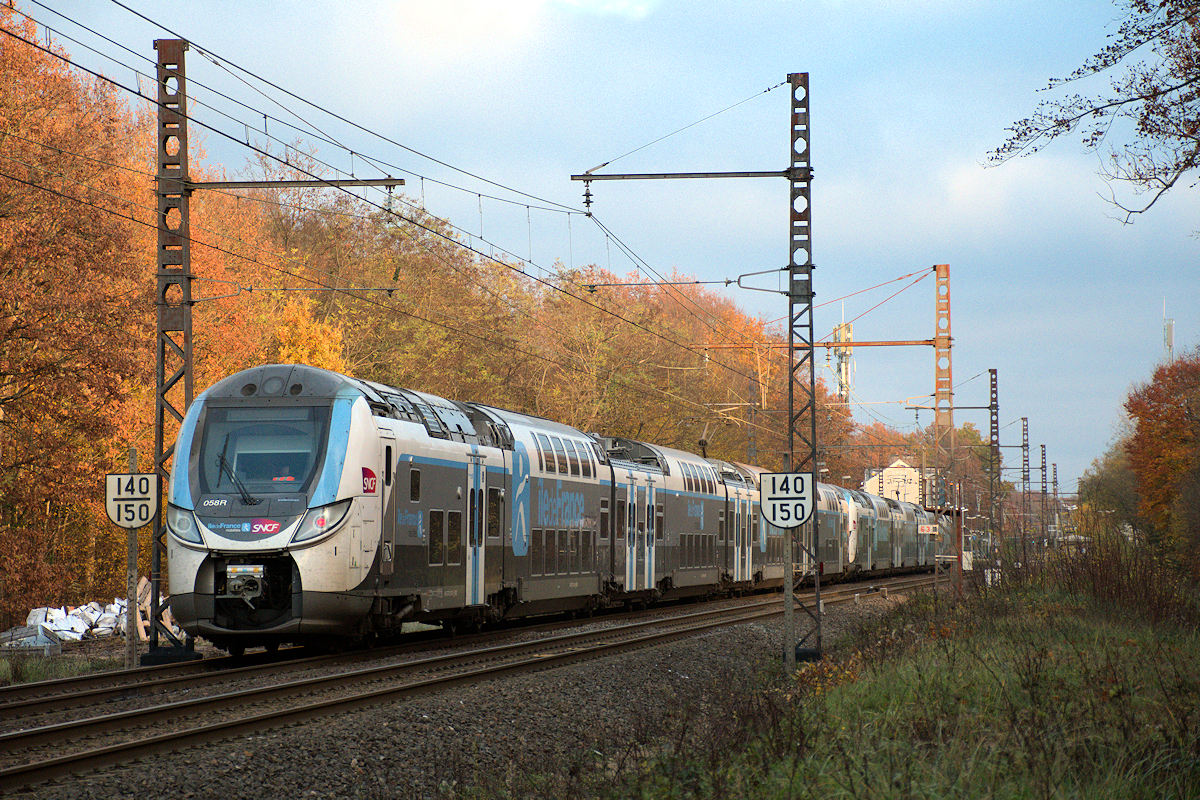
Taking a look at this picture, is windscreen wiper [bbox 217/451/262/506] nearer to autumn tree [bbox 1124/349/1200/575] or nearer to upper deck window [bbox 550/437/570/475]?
upper deck window [bbox 550/437/570/475]

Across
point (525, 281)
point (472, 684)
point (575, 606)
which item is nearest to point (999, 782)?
point (472, 684)

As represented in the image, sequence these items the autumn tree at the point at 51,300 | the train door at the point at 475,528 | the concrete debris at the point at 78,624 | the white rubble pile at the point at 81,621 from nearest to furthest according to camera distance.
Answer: the train door at the point at 475,528 → the concrete debris at the point at 78,624 → the white rubble pile at the point at 81,621 → the autumn tree at the point at 51,300

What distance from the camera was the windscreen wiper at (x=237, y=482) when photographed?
50.0 ft

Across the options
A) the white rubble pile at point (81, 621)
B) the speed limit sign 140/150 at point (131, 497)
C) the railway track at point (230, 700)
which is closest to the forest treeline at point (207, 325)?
the white rubble pile at point (81, 621)

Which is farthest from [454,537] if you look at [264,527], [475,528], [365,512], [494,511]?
[264,527]

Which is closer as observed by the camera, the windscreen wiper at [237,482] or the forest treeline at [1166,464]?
the windscreen wiper at [237,482]

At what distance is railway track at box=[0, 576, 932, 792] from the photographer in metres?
9.37

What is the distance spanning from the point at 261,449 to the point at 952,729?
9563 mm

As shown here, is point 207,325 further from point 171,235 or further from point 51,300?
point 171,235

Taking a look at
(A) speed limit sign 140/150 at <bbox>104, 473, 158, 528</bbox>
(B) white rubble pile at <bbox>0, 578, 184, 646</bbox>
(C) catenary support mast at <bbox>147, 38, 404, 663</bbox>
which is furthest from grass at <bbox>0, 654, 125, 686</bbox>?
(B) white rubble pile at <bbox>0, 578, 184, 646</bbox>

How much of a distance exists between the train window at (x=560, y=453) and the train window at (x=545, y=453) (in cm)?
24

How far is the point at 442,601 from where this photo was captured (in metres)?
18.2

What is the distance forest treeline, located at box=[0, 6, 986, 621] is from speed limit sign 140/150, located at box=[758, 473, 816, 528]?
28.1 ft

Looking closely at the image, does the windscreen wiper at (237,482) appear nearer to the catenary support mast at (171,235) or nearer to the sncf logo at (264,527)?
the sncf logo at (264,527)
